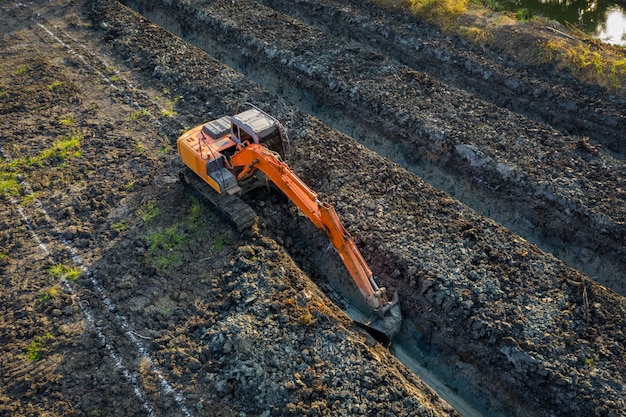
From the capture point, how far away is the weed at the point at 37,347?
996 cm

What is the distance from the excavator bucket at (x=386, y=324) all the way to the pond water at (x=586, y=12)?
19030 mm

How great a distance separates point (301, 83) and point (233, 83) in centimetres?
242

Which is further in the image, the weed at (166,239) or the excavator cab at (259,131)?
the weed at (166,239)

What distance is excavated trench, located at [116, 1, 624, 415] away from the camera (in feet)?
36.5

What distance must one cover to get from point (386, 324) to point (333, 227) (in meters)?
2.47

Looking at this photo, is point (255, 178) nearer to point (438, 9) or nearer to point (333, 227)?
point (333, 227)

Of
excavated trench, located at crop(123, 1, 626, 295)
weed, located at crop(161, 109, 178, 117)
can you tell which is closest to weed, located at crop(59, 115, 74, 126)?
weed, located at crop(161, 109, 178, 117)

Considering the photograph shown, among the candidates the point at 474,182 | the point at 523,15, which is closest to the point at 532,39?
the point at 523,15

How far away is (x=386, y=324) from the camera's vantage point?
11.0 metres

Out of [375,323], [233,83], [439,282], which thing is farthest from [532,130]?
[233,83]

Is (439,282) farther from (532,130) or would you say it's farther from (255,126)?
(532,130)

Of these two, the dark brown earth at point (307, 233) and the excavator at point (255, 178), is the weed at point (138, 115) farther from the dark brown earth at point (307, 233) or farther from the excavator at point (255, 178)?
the excavator at point (255, 178)

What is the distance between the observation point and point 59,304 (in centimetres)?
1080

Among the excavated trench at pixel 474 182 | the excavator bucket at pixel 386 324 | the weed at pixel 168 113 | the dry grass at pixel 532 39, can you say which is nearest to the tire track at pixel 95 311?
the excavator bucket at pixel 386 324
